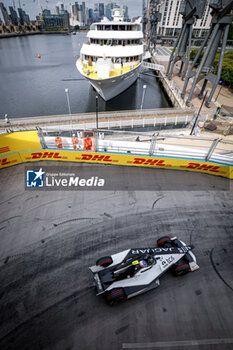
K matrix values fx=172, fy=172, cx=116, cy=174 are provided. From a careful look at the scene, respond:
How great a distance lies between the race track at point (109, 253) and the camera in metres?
5.00

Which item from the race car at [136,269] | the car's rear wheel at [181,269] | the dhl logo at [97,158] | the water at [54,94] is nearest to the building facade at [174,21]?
the water at [54,94]

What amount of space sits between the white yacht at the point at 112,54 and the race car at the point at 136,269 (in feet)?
83.8

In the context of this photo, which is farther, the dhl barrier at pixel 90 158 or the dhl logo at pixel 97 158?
the dhl logo at pixel 97 158

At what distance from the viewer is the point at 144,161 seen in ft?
32.8

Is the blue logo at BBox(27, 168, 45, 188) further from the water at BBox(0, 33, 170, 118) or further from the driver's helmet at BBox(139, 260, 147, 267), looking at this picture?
the water at BBox(0, 33, 170, 118)

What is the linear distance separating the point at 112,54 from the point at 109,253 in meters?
31.7

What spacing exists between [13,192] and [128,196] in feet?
18.9

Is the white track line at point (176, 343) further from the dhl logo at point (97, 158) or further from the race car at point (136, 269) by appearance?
the dhl logo at point (97, 158)

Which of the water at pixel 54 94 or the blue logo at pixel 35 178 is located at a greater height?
the blue logo at pixel 35 178

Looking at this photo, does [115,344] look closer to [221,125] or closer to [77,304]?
[77,304]

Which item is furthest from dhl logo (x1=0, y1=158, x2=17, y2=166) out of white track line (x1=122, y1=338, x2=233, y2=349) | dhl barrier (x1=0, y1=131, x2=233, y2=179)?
white track line (x1=122, y1=338, x2=233, y2=349)

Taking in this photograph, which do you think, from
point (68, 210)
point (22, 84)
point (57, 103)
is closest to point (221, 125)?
point (68, 210)

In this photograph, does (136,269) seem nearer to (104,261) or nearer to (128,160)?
(104,261)

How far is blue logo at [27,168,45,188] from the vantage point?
901 centimetres
